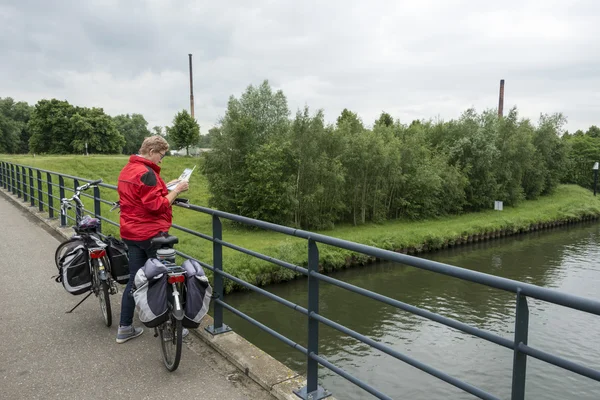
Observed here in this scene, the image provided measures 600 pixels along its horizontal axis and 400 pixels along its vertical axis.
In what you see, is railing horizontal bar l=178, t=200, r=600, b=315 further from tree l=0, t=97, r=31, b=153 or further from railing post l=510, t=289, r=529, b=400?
tree l=0, t=97, r=31, b=153

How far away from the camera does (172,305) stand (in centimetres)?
339

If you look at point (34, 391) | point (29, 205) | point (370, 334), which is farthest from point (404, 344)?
point (29, 205)

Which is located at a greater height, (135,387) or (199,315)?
(199,315)

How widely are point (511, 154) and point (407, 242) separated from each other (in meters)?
19.9

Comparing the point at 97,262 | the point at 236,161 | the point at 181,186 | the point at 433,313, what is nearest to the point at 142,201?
the point at 181,186

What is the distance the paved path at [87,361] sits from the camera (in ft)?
10.8

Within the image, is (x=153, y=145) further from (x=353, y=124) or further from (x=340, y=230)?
(x=353, y=124)

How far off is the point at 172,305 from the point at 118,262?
1.36m

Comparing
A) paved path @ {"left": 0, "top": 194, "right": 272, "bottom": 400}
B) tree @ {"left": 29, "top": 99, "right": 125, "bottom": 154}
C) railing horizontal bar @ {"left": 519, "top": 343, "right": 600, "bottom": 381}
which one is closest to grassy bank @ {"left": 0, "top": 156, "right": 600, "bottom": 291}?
paved path @ {"left": 0, "top": 194, "right": 272, "bottom": 400}

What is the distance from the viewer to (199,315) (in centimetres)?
339

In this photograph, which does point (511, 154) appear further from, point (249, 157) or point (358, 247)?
point (358, 247)

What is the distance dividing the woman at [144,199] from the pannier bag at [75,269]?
778 millimetres

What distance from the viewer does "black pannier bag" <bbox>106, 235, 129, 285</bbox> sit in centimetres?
445

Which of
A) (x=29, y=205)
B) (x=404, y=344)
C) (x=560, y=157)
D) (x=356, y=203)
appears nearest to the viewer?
(x=404, y=344)
